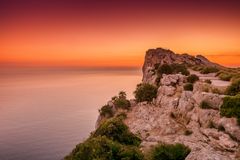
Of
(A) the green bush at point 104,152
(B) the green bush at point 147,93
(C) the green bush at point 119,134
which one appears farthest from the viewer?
(B) the green bush at point 147,93

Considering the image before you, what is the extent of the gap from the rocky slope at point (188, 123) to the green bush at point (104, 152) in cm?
505

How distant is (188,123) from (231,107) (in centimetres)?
786

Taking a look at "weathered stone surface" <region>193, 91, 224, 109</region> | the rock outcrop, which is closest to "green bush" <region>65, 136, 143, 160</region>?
the rock outcrop

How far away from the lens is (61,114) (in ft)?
458

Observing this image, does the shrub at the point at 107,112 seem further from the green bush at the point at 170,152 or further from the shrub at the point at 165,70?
the green bush at the point at 170,152

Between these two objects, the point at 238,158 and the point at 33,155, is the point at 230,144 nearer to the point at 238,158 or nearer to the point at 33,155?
the point at 238,158

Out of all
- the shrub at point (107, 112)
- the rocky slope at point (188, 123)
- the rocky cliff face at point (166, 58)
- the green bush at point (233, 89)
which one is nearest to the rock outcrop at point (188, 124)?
the rocky slope at point (188, 123)

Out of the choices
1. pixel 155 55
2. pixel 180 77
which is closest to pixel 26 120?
pixel 155 55

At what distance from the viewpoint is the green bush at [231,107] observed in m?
32.0

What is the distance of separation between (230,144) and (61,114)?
11759 cm

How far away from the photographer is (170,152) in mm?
29984

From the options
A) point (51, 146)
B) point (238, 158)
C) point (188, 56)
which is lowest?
point (51, 146)

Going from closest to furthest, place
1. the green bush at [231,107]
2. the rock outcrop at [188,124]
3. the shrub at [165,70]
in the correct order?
the rock outcrop at [188,124] < the green bush at [231,107] < the shrub at [165,70]

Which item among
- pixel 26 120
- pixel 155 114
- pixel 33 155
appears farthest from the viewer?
pixel 26 120
